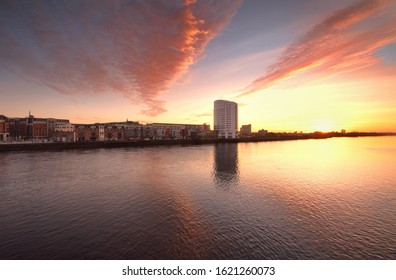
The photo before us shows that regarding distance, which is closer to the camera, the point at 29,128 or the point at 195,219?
the point at 195,219

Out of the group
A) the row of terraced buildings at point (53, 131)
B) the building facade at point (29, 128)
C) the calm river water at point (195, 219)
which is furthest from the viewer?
the building facade at point (29, 128)

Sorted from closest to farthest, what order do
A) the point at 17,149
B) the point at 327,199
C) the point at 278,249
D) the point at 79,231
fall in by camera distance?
the point at 278,249 < the point at 79,231 < the point at 327,199 < the point at 17,149

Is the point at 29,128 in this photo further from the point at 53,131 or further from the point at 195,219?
the point at 195,219

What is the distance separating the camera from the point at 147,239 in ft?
48.0

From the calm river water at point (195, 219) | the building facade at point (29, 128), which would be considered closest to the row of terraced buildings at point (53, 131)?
the building facade at point (29, 128)

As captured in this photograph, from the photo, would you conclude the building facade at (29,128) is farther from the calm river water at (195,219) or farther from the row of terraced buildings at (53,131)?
the calm river water at (195,219)

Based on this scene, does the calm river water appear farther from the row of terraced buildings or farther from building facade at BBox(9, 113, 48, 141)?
building facade at BBox(9, 113, 48, 141)

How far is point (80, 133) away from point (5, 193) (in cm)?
12040

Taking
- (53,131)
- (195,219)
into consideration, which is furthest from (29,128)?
(195,219)

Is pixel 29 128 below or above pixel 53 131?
above

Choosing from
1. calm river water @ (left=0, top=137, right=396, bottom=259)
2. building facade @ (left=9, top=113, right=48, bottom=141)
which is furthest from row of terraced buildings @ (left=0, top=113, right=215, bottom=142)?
calm river water @ (left=0, top=137, right=396, bottom=259)

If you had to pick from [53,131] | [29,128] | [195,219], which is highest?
[29,128]
